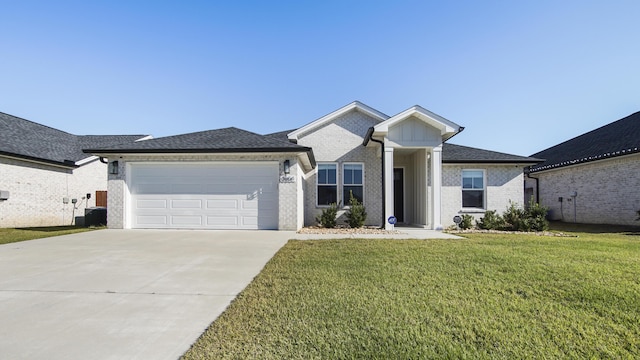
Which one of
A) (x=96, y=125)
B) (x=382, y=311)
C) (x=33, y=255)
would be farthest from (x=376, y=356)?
(x=96, y=125)

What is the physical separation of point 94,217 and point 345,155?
11367 mm

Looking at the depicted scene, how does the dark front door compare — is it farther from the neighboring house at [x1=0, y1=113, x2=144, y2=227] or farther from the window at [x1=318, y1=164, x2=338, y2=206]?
the neighboring house at [x1=0, y1=113, x2=144, y2=227]

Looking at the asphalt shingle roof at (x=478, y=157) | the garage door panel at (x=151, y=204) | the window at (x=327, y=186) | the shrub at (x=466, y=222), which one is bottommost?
the shrub at (x=466, y=222)

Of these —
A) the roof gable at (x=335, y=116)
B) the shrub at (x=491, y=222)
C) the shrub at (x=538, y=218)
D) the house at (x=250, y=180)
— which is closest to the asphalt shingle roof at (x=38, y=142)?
the house at (x=250, y=180)

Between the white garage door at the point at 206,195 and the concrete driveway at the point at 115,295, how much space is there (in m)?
3.21

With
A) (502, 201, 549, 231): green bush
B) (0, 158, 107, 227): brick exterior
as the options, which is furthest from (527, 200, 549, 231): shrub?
(0, 158, 107, 227): brick exterior

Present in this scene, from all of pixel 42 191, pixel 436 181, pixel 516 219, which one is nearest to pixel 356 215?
pixel 436 181

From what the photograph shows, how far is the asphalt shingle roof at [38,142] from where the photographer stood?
1232 cm

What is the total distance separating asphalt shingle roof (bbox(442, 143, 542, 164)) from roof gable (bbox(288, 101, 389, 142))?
3528mm

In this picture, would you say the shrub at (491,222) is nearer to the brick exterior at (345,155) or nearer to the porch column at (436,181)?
the porch column at (436,181)

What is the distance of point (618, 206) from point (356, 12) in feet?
47.9

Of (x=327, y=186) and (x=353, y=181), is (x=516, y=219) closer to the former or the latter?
(x=353, y=181)

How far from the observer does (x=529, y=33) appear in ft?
32.3

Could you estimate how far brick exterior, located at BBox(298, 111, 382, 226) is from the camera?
41.5ft
